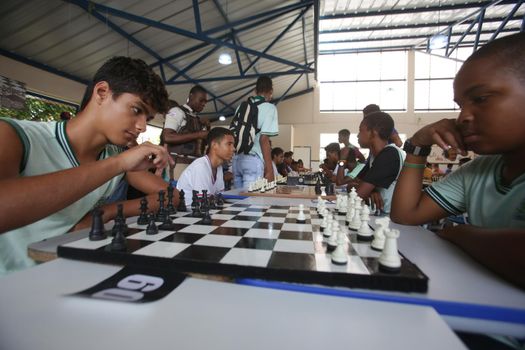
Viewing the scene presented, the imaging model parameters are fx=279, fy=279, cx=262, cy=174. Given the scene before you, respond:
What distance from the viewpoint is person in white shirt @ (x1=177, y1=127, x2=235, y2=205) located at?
2.12m

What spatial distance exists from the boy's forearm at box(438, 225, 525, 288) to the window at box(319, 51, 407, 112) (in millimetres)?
13417

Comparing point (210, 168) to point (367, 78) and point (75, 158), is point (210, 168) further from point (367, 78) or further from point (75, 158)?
point (367, 78)

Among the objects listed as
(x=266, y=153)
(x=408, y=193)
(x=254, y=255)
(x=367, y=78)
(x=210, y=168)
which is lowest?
(x=254, y=255)

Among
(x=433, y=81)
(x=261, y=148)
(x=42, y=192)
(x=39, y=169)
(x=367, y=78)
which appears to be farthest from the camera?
(x=367, y=78)

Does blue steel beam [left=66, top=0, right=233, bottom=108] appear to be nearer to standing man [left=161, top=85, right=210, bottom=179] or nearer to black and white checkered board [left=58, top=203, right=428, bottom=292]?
standing man [left=161, top=85, right=210, bottom=179]

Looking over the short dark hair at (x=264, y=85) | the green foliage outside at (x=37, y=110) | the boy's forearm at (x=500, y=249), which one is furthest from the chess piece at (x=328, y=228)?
the green foliage outside at (x=37, y=110)

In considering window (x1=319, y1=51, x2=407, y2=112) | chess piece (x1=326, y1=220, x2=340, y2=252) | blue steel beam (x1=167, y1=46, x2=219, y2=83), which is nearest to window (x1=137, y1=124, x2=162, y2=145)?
blue steel beam (x1=167, y1=46, x2=219, y2=83)

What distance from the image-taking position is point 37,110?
17.2ft

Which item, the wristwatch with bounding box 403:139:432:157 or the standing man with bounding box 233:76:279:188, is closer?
the wristwatch with bounding box 403:139:432:157

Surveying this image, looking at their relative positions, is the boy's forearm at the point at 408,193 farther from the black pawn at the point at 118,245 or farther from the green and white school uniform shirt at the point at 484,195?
the black pawn at the point at 118,245

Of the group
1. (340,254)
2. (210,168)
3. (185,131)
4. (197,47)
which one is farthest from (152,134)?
(340,254)

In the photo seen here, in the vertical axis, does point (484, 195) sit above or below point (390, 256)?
above

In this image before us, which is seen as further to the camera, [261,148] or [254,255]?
[261,148]

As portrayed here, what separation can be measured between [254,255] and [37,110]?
20.8 feet
